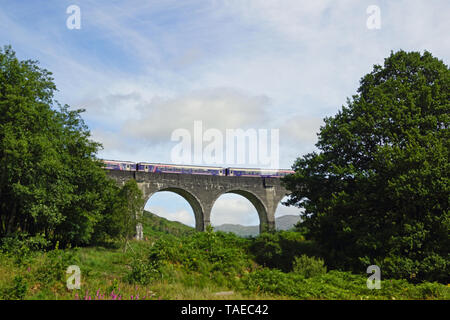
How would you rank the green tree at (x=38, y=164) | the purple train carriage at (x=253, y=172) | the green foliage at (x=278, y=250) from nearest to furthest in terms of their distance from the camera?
the green tree at (x=38, y=164)
the green foliage at (x=278, y=250)
the purple train carriage at (x=253, y=172)

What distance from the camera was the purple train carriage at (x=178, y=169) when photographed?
32.7 metres

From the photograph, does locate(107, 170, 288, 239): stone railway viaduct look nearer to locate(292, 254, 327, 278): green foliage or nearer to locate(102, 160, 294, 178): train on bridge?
locate(102, 160, 294, 178): train on bridge

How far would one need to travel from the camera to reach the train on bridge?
32.0 m

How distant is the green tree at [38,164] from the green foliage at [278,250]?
9.48 meters

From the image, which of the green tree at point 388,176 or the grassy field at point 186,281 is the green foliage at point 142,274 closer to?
the grassy field at point 186,281

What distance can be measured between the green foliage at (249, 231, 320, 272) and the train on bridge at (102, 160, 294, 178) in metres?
16.1

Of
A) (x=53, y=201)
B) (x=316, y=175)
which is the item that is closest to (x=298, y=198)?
(x=316, y=175)

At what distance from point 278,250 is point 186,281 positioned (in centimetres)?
765

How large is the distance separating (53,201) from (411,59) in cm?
1902

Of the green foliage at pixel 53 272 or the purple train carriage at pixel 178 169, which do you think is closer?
the green foliage at pixel 53 272

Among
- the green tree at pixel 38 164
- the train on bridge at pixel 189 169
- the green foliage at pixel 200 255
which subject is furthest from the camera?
the train on bridge at pixel 189 169

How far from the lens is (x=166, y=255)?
46.8 feet

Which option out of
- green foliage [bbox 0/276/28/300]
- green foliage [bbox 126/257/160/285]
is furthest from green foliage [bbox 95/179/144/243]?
green foliage [bbox 0/276/28/300]

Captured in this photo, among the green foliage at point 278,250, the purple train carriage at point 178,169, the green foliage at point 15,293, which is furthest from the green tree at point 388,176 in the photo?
the purple train carriage at point 178,169
